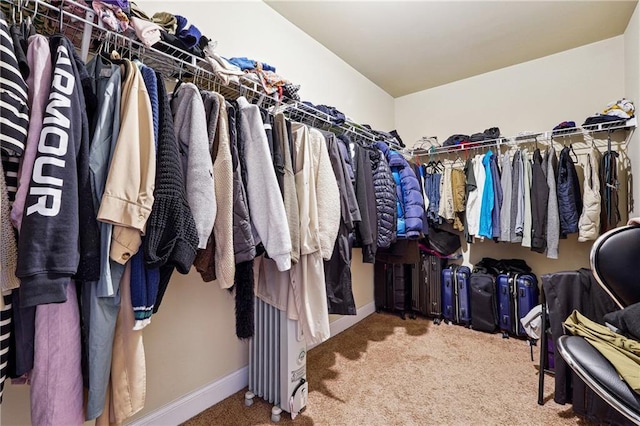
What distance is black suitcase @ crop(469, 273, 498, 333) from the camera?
8.16 ft

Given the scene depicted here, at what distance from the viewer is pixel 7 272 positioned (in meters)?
0.65

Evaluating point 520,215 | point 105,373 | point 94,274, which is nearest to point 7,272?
point 94,274

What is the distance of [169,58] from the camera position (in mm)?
1148

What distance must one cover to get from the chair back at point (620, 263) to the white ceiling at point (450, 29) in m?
1.77

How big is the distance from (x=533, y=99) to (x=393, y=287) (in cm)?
228

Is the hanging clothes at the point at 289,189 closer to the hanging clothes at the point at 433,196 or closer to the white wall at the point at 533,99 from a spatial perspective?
the hanging clothes at the point at 433,196

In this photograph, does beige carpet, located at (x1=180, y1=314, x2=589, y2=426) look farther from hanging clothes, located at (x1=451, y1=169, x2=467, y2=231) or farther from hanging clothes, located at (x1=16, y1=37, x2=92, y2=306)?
hanging clothes, located at (x1=16, y1=37, x2=92, y2=306)

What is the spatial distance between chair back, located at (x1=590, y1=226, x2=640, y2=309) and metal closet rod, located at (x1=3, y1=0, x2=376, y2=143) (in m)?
1.55

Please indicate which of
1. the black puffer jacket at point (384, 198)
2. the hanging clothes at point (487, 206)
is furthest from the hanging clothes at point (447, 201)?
the black puffer jacket at point (384, 198)

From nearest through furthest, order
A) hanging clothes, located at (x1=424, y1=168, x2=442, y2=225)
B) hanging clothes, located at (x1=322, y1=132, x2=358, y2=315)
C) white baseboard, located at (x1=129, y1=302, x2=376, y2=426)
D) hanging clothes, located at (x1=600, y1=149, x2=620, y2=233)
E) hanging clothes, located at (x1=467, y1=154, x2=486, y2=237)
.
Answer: white baseboard, located at (x1=129, y1=302, x2=376, y2=426) → hanging clothes, located at (x1=322, y1=132, x2=358, y2=315) → hanging clothes, located at (x1=600, y1=149, x2=620, y2=233) → hanging clothes, located at (x1=467, y1=154, x2=486, y2=237) → hanging clothes, located at (x1=424, y1=168, x2=442, y2=225)

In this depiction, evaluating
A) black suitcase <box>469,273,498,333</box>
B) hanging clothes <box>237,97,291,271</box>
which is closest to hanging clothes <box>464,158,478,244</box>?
black suitcase <box>469,273,498,333</box>

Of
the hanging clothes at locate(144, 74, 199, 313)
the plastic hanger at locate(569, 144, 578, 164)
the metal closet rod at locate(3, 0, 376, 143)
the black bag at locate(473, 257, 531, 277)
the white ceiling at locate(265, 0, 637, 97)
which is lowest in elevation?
the black bag at locate(473, 257, 531, 277)

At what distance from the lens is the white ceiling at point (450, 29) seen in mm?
2000

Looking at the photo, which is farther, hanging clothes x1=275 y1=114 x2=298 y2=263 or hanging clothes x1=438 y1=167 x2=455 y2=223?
hanging clothes x1=438 y1=167 x2=455 y2=223
